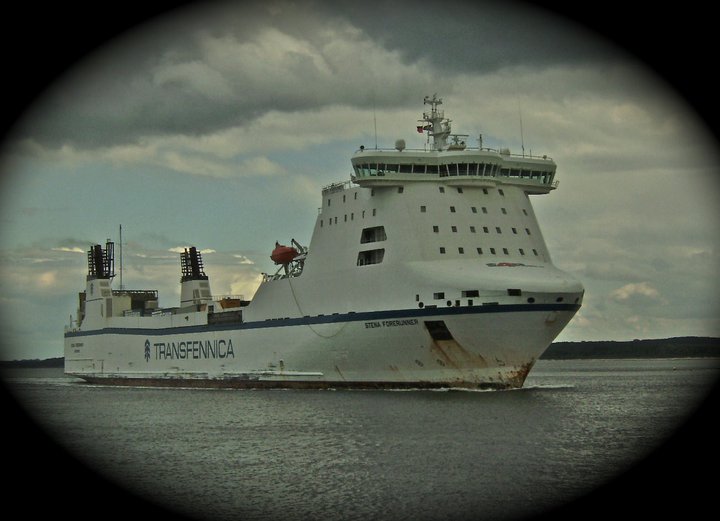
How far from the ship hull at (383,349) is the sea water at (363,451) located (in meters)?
0.84

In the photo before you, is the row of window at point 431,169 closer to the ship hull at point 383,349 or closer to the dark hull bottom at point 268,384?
the ship hull at point 383,349

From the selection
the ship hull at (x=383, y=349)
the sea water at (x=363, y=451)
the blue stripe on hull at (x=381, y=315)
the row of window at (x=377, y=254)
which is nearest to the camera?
the sea water at (x=363, y=451)

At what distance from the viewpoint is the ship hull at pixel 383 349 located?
34.3m

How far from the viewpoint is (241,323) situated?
152 ft

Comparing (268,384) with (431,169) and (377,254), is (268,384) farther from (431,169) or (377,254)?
(431,169)

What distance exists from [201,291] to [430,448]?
118 feet

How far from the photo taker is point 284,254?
4472 centimetres

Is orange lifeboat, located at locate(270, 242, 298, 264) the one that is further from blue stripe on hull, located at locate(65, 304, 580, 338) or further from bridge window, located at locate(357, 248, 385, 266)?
bridge window, located at locate(357, 248, 385, 266)

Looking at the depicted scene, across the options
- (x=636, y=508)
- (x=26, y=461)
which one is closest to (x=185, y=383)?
(x=26, y=461)

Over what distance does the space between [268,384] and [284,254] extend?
6.25 meters

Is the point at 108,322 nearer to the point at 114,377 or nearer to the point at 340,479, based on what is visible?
the point at 114,377

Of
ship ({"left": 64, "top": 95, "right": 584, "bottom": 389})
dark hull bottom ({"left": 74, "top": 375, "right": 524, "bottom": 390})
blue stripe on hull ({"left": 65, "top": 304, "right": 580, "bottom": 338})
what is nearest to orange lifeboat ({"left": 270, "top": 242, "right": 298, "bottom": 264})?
ship ({"left": 64, "top": 95, "right": 584, "bottom": 389})

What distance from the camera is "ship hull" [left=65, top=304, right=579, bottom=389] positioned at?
3434 cm

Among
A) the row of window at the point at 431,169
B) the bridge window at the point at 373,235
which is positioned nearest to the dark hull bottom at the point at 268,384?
the bridge window at the point at 373,235
